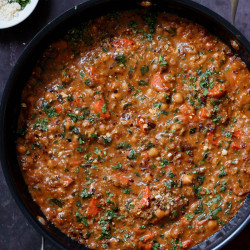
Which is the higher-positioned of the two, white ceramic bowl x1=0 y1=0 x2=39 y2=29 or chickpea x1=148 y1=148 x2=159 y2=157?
white ceramic bowl x1=0 y1=0 x2=39 y2=29

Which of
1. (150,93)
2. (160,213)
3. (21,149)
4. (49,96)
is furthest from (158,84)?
(21,149)

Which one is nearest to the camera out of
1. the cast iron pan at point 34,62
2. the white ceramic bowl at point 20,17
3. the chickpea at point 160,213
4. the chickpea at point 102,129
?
the cast iron pan at point 34,62

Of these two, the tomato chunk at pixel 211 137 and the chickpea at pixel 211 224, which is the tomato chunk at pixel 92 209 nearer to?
the chickpea at pixel 211 224

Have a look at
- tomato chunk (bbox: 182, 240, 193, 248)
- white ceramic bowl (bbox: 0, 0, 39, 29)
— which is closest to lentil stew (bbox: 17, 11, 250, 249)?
tomato chunk (bbox: 182, 240, 193, 248)

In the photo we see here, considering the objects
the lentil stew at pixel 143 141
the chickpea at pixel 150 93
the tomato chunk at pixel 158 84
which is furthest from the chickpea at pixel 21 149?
the tomato chunk at pixel 158 84

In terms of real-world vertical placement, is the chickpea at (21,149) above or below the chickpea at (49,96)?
below

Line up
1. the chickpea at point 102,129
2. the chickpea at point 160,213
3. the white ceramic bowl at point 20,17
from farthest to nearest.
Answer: the white ceramic bowl at point 20,17 < the chickpea at point 102,129 < the chickpea at point 160,213

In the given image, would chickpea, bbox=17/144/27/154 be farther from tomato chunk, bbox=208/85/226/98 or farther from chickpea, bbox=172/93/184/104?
tomato chunk, bbox=208/85/226/98
